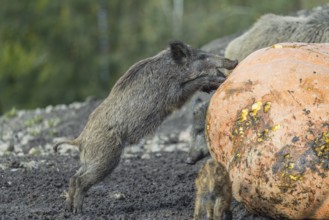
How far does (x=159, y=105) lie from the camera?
7.42 meters

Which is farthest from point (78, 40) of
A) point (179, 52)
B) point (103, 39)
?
point (179, 52)

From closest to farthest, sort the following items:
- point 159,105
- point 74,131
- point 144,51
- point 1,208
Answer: point 1,208, point 159,105, point 74,131, point 144,51

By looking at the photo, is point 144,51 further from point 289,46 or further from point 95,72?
point 289,46

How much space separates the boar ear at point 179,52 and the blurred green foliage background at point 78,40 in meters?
26.4

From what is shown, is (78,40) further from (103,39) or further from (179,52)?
(179,52)

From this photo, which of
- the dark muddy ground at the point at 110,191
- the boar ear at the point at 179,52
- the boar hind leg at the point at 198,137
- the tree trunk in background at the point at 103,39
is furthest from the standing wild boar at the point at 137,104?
the tree trunk in background at the point at 103,39

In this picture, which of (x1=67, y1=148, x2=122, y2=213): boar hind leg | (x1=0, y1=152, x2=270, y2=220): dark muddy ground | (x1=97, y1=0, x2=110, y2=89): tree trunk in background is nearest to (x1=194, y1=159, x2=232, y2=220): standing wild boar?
(x1=0, y1=152, x2=270, y2=220): dark muddy ground

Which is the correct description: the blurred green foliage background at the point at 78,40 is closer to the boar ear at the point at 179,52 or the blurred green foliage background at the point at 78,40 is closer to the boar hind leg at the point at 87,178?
the boar ear at the point at 179,52

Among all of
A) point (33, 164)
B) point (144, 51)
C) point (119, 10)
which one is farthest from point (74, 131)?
point (119, 10)

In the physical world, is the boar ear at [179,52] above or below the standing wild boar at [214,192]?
above

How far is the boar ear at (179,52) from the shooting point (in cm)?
760

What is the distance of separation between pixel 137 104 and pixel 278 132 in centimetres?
180

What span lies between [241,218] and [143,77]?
1.79 meters

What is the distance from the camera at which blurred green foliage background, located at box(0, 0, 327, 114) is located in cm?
3622
